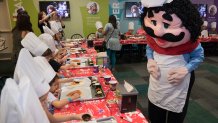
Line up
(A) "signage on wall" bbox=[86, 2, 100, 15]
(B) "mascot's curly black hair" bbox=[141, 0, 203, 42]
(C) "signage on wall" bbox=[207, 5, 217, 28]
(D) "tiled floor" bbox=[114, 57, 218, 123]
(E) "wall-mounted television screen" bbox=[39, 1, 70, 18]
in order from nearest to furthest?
(B) "mascot's curly black hair" bbox=[141, 0, 203, 42], (D) "tiled floor" bbox=[114, 57, 218, 123], (E) "wall-mounted television screen" bbox=[39, 1, 70, 18], (A) "signage on wall" bbox=[86, 2, 100, 15], (C) "signage on wall" bbox=[207, 5, 217, 28]

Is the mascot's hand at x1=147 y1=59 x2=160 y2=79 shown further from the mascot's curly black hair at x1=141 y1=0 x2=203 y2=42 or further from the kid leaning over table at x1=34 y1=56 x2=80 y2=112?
the kid leaning over table at x1=34 y1=56 x2=80 y2=112

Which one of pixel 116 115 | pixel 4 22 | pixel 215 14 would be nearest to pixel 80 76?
pixel 116 115

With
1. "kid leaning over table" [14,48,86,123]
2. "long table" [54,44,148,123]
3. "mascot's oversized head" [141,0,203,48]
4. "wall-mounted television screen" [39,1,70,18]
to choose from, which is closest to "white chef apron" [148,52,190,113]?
"mascot's oversized head" [141,0,203,48]

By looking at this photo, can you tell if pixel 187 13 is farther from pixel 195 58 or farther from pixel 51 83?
pixel 51 83

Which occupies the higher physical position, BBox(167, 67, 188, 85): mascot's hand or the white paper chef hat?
the white paper chef hat

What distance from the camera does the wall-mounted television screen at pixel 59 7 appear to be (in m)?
5.96

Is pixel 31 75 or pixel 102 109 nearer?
pixel 31 75

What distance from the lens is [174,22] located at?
1487mm

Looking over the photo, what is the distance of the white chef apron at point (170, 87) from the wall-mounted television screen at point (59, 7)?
500cm

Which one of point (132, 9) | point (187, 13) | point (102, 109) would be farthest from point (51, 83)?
point (132, 9)

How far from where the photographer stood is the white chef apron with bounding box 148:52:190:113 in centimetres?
160

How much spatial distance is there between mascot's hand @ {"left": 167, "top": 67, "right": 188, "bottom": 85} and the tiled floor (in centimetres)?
136

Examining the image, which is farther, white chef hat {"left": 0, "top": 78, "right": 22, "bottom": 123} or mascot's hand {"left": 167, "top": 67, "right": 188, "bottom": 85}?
mascot's hand {"left": 167, "top": 67, "right": 188, "bottom": 85}

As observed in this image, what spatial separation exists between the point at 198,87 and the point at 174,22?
2.74m
